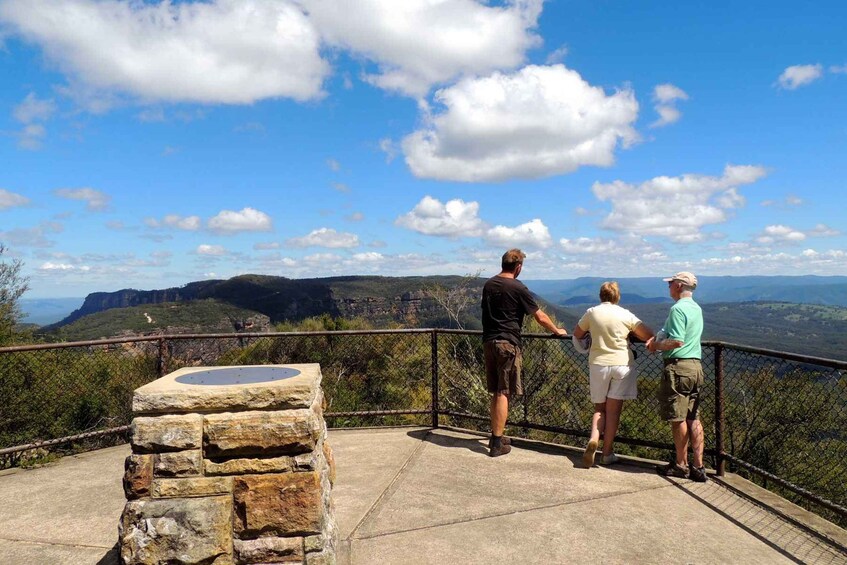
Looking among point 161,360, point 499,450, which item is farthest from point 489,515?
point 161,360

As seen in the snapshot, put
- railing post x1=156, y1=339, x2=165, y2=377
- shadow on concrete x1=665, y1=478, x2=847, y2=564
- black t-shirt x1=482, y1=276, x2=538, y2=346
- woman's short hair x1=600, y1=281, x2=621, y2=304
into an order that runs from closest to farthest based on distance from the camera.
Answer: shadow on concrete x1=665, y1=478, x2=847, y2=564, woman's short hair x1=600, y1=281, x2=621, y2=304, black t-shirt x1=482, y1=276, x2=538, y2=346, railing post x1=156, y1=339, x2=165, y2=377

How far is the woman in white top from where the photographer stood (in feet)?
16.3

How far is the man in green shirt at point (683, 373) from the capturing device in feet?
15.2

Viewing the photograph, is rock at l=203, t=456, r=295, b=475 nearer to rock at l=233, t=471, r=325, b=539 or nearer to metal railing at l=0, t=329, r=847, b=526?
rock at l=233, t=471, r=325, b=539

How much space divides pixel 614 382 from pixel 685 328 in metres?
0.81

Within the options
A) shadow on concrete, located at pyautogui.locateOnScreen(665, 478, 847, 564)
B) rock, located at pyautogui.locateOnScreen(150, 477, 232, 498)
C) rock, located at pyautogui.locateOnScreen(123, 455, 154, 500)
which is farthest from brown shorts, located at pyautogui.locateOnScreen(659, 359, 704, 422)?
rock, located at pyautogui.locateOnScreen(123, 455, 154, 500)

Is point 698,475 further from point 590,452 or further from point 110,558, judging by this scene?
point 110,558

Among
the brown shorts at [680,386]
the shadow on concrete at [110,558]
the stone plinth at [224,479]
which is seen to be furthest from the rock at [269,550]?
the brown shorts at [680,386]

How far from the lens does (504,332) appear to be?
539 cm

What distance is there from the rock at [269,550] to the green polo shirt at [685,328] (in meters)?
3.43

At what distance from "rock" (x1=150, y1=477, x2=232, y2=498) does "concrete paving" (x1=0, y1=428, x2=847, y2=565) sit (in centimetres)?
89

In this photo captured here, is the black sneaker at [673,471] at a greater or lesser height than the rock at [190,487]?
lesser

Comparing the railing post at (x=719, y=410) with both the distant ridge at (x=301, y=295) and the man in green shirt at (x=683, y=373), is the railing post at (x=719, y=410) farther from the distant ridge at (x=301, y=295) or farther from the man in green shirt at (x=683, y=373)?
the distant ridge at (x=301, y=295)

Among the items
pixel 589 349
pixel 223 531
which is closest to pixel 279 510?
pixel 223 531
